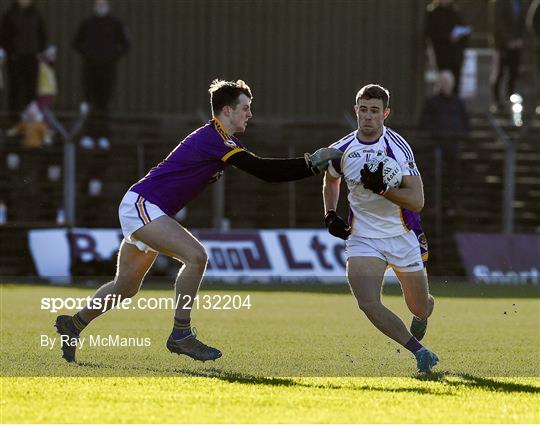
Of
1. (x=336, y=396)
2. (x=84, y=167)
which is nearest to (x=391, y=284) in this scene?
(x=84, y=167)

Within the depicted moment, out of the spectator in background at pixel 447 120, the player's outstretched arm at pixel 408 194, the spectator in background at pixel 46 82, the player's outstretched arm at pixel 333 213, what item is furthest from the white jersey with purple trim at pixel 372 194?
the spectator in background at pixel 46 82

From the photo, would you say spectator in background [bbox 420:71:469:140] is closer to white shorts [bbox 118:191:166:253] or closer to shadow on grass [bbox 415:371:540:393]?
white shorts [bbox 118:191:166:253]

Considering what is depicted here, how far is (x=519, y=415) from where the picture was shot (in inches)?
348

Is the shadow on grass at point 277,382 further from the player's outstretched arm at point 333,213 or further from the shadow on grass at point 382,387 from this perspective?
the player's outstretched arm at point 333,213

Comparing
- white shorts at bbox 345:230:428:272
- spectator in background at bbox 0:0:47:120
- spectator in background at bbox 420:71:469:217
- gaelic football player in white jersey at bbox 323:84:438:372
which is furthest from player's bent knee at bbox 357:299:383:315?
spectator in background at bbox 0:0:47:120

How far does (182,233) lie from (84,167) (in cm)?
1127

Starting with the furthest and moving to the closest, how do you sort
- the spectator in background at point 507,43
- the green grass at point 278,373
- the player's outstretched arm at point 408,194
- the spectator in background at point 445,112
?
the spectator in background at point 507,43, the spectator in background at point 445,112, the player's outstretched arm at point 408,194, the green grass at point 278,373

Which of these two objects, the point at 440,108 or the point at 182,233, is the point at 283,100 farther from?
the point at 182,233

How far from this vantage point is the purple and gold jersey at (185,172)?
1128 centimetres

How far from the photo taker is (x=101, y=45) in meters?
23.0

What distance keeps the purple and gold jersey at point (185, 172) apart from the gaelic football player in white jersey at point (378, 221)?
2.95ft

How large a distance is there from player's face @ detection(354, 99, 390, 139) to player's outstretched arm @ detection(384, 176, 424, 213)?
47cm

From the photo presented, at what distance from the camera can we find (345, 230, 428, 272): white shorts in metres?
11.2

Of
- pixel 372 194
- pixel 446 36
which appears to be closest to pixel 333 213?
pixel 372 194
